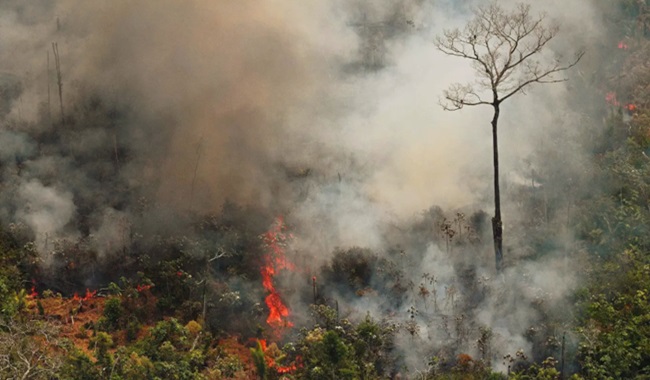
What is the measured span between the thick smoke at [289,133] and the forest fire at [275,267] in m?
0.55

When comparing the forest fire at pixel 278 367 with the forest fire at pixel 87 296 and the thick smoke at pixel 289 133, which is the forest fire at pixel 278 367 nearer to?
the thick smoke at pixel 289 133

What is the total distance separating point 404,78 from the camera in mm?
22797

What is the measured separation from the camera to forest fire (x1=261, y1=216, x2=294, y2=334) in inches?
664

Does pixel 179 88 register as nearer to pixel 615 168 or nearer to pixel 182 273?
pixel 182 273

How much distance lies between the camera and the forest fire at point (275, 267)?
55.4 feet

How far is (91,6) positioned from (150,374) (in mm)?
14593

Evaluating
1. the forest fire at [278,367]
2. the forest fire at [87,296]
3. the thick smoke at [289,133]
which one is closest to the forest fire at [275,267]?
the thick smoke at [289,133]

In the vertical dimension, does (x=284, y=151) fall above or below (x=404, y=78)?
below

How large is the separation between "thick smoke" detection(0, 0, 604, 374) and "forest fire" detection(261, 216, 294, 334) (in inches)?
21.5

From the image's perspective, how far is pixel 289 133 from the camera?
2150 cm

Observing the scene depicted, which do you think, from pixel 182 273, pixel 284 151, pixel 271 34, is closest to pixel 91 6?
pixel 271 34

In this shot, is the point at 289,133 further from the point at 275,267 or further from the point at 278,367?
the point at 278,367

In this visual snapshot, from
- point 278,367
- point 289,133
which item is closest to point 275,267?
point 278,367

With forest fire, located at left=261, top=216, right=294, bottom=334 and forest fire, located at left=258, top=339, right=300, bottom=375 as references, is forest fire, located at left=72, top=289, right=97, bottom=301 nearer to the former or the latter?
forest fire, located at left=261, top=216, right=294, bottom=334
